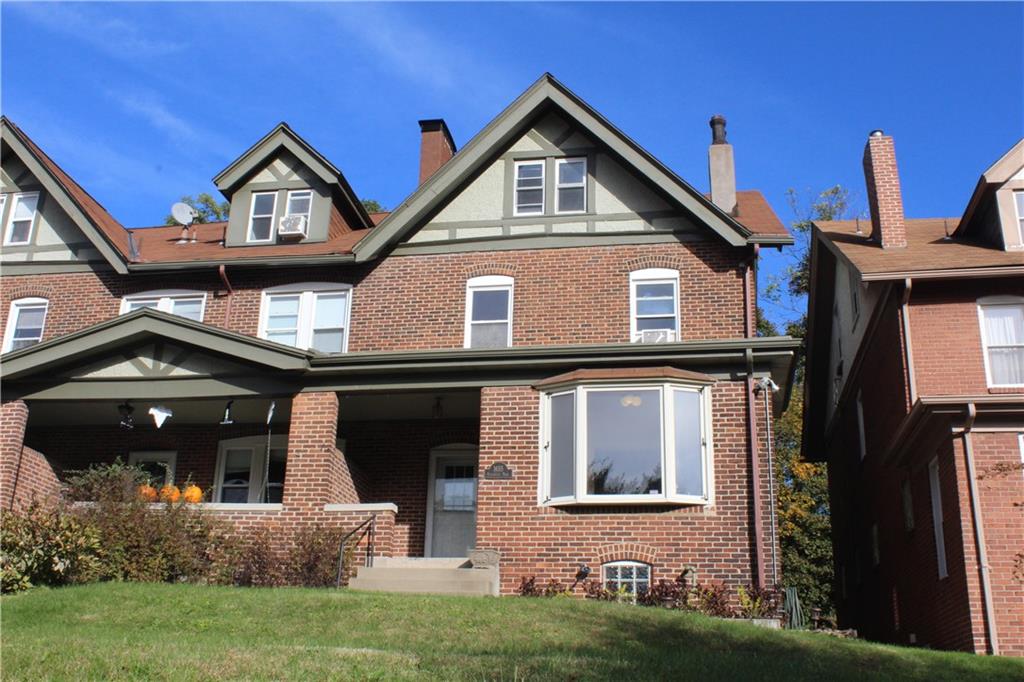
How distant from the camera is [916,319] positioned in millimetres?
18609

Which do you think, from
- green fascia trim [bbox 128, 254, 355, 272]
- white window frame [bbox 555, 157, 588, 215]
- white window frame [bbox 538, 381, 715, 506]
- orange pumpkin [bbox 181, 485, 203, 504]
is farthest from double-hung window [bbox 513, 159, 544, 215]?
orange pumpkin [bbox 181, 485, 203, 504]

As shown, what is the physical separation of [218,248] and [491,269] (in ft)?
19.7

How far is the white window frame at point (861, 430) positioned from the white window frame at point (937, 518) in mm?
5506

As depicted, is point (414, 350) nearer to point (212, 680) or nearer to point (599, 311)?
point (599, 311)

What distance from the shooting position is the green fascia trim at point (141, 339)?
18.5 meters

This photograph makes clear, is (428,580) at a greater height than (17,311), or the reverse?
(17,311)

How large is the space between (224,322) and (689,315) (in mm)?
8933

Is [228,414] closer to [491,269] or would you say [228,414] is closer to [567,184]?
[491,269]

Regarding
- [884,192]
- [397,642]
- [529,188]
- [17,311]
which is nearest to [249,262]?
[17,311]

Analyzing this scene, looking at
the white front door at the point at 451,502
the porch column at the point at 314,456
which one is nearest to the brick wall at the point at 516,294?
the porch column at the point at 314,456

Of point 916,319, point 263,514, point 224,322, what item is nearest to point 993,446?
point 916,319

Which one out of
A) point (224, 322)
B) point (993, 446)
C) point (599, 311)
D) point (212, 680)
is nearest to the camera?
point (212, 680)

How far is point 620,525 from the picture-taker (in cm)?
1700

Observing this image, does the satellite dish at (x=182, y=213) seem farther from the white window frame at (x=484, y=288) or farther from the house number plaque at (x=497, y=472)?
the house number plaque at (x=497, y=472)
